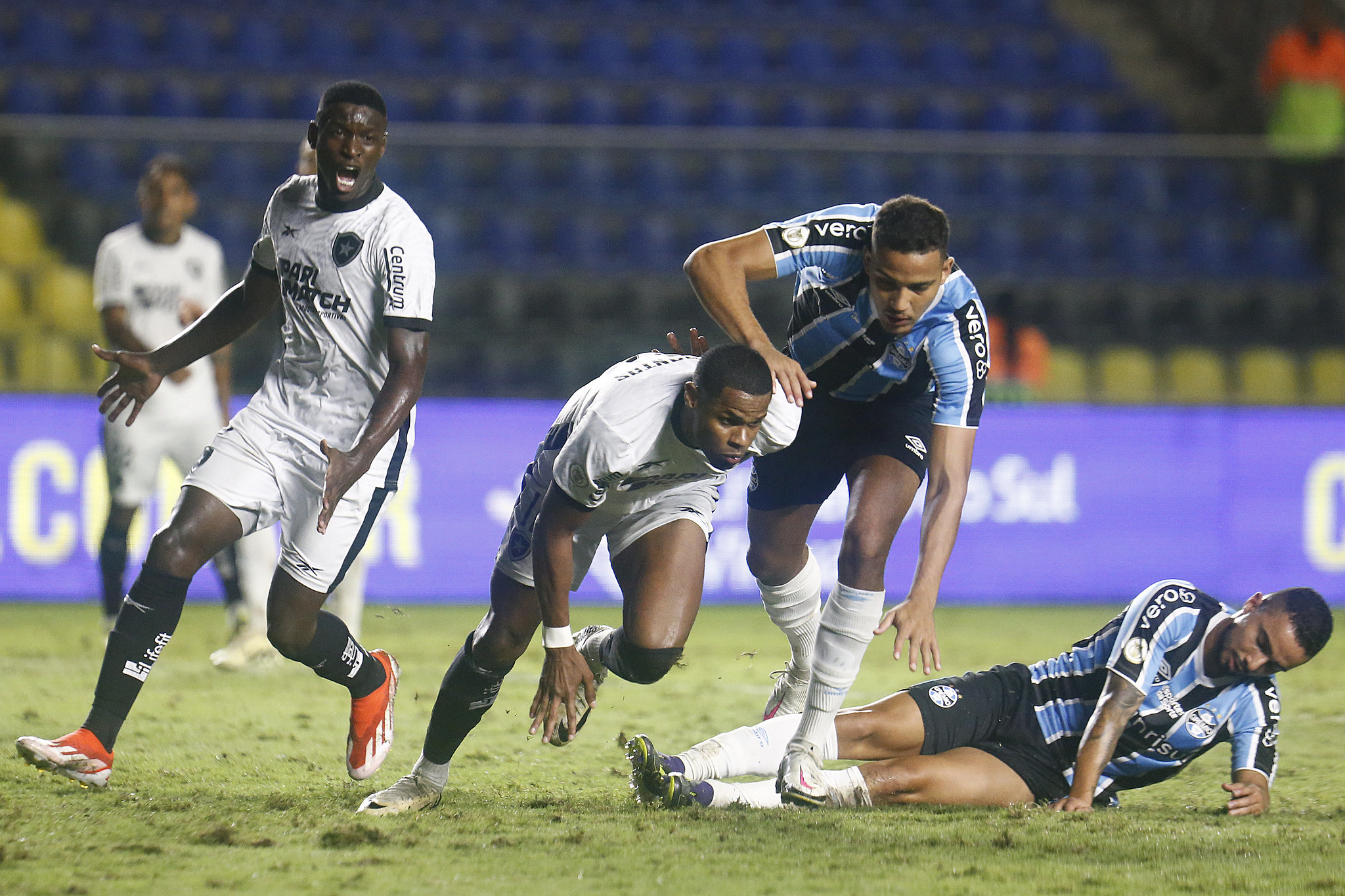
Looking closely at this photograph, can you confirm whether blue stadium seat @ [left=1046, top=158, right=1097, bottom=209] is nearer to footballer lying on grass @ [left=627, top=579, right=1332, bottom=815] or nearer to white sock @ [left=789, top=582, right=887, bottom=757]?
footballer lying on grass @ [left=627, top=579, right=1332, bottom=815]

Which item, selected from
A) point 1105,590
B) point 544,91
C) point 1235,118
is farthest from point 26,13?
point 1235,118

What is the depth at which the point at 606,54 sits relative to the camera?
14.4 meters

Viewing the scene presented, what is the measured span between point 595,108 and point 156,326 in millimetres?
6804

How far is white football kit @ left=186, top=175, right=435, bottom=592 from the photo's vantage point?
179 inches

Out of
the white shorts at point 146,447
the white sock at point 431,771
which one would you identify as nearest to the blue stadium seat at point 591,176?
the white shorts at point 146,447

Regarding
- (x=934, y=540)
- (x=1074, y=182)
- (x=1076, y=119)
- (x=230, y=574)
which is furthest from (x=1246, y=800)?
(x=1076, y=119)

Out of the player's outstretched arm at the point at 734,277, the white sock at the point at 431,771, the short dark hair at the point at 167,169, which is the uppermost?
the short dark hair at the point at 167,169

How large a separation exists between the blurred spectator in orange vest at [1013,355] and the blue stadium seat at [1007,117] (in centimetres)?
410

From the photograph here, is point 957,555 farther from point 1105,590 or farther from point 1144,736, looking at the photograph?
point 1144,736

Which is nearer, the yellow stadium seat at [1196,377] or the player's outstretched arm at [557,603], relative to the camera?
the player's outstretched arm at [557,603]

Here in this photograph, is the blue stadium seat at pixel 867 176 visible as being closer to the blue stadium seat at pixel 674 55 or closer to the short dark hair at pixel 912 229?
the blue stadium seat at pixel 674 55

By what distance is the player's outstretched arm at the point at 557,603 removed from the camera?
3.99 meters

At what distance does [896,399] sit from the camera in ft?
16.4

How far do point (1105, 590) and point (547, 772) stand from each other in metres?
6.24
